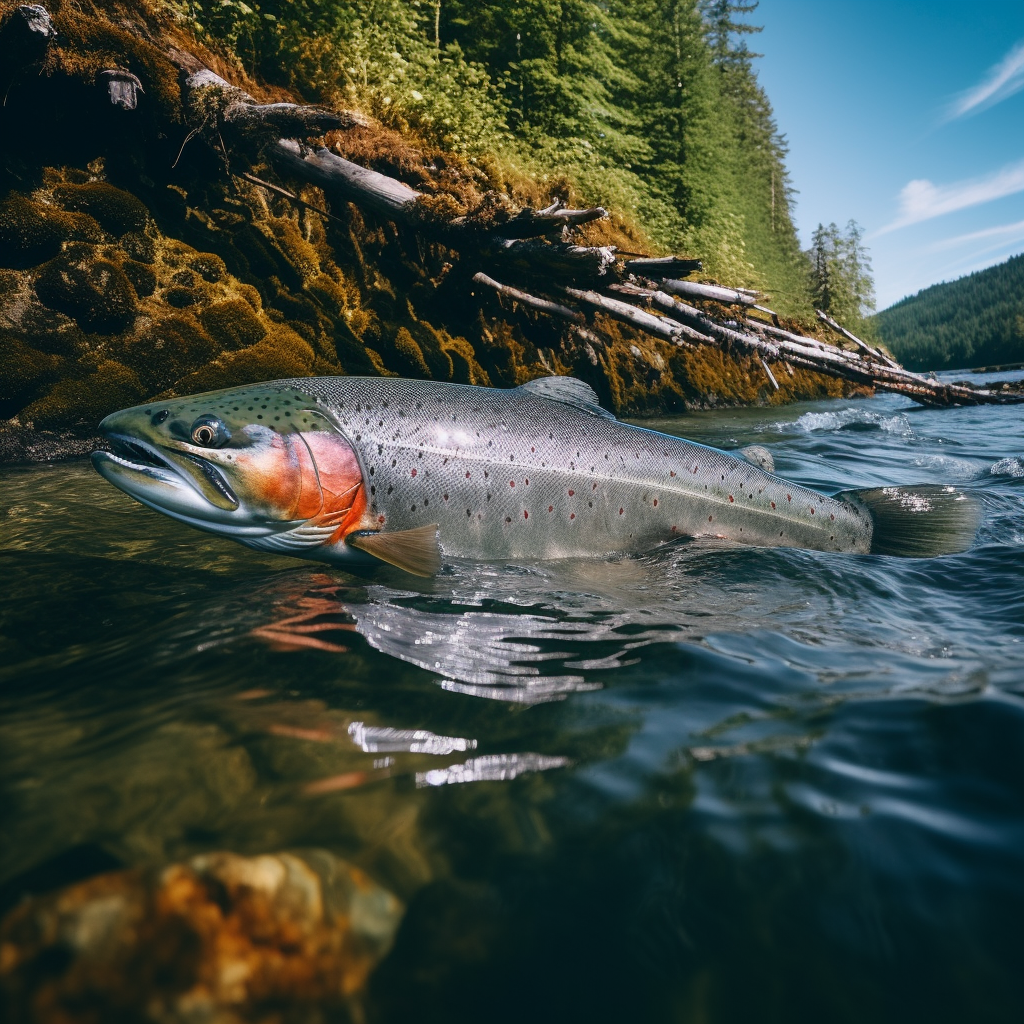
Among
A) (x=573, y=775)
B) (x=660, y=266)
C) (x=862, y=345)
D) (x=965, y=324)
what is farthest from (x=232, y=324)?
(x=965, y=324)

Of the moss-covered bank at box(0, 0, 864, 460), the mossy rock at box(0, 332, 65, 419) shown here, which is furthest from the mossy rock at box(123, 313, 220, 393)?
the mossy rock at box(0, 332, 65, 419)

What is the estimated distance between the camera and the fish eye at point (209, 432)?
2.99 meters

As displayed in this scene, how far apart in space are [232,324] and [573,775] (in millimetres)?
7051

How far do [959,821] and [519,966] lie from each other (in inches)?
41.0

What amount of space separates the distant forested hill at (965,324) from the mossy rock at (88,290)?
8386cm

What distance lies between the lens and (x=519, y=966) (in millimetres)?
1105

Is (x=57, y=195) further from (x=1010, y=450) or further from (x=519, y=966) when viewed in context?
(x=1010, y=450)

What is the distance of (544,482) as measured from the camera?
3.67 metres

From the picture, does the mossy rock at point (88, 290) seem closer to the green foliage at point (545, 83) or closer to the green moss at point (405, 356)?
the green moss at point (405, 356)

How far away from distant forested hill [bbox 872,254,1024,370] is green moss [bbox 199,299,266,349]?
82.6 m

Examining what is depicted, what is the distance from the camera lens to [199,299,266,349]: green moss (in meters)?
7.09

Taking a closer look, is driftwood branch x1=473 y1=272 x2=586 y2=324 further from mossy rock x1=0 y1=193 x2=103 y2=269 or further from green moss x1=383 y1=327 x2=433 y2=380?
mossy rock x1=0 y1=193 x2=103 y2=269

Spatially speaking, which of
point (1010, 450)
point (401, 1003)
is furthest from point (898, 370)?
point (401, 1003)

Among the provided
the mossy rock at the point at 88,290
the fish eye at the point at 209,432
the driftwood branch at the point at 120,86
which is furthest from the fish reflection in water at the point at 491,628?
the driftwood branch at the point at 120,86
